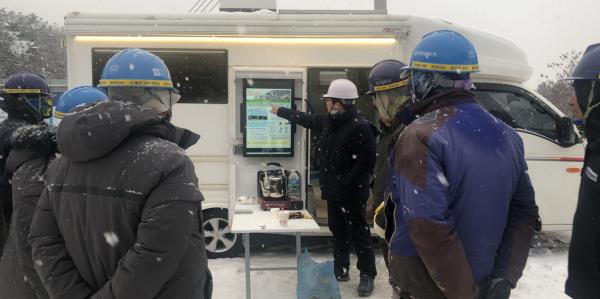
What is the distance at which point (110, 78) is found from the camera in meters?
1.89

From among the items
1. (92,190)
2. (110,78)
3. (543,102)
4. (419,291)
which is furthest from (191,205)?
(543,102)

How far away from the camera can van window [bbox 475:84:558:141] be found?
18.5ft

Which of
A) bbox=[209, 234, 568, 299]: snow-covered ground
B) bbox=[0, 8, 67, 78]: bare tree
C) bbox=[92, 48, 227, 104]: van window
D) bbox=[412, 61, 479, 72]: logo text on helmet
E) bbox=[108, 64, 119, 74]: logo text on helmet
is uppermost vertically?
bbox=[0, 8, 67, 78]: bare tree

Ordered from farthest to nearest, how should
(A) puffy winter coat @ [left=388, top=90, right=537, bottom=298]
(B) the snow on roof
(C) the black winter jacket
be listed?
(B) the snow on roof
(C) the black winter jacket
(A) puffy winter coat @ [left=388, top=90, right=537, bottom=298]

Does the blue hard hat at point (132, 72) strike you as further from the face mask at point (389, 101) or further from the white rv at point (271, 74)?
the white rv at point (271, 74)

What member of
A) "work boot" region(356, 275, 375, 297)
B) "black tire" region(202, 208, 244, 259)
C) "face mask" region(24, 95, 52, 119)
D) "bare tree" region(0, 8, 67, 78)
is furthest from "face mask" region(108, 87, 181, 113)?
"bare tree" region(0, 8, 67, 78)

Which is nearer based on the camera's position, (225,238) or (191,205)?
(191,205)

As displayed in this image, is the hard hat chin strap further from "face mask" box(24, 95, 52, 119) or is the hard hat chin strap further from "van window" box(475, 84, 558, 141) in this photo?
"van window" box(475, 84, 558, 141)

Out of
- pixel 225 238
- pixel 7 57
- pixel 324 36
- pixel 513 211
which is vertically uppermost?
pixel 7 57

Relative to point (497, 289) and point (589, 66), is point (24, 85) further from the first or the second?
point (589, 66)

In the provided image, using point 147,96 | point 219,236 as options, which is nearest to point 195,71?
point 219,236

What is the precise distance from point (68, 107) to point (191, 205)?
155 cm

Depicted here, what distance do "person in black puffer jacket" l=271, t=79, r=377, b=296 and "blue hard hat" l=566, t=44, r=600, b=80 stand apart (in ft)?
7.97

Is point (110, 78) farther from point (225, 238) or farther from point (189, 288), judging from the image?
point (225, 238)
